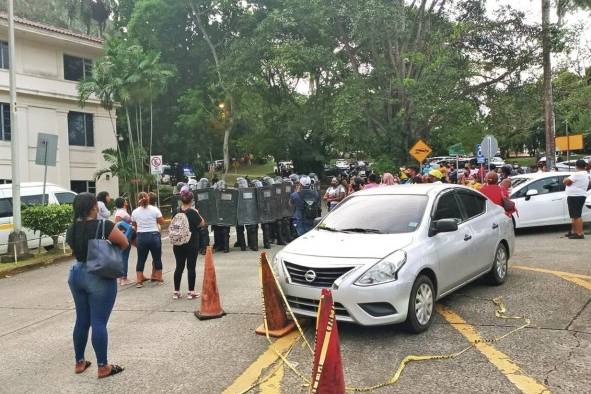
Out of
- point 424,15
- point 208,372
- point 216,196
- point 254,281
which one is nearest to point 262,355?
point 208,372

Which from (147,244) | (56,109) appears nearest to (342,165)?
(56,109)

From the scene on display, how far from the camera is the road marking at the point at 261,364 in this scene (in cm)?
456

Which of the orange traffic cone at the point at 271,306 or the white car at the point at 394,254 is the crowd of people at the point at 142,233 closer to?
the orange traffic cone at the point at 271,306

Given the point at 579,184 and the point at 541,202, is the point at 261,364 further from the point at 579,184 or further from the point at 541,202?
the point at 541,202

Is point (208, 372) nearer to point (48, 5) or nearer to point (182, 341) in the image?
point (182, 341)

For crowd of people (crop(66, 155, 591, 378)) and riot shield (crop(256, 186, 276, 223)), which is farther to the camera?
riot shield (crop(256, 186, 276, 223))

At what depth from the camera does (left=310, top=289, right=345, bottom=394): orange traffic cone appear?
12.6 feet

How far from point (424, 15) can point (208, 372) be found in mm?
24528

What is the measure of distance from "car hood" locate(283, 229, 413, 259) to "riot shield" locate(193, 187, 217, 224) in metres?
6.43

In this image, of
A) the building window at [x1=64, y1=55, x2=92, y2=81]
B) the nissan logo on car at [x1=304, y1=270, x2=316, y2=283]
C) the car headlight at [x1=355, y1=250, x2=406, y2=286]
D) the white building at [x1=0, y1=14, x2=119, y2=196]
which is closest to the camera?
the car headlight at [x1=355, y1=250, x2=406, y2=286]

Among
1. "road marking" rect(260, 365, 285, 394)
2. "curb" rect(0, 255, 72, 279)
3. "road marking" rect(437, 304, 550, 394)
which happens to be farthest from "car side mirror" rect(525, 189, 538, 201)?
"curb" rect(0, 255, 72, 279)

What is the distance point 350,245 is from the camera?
5.82m

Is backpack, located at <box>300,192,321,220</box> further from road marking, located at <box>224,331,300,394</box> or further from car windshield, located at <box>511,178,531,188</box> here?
road marking, located at <box>224,331,300,394</box>

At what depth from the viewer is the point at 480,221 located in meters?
7.29
